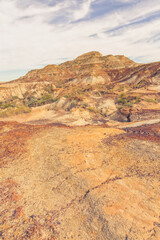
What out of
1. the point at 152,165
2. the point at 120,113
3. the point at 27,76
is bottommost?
the point at 120,113

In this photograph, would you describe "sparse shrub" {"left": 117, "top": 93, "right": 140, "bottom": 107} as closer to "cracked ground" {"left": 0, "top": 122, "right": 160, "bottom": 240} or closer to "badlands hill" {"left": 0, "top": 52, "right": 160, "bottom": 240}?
"badlands hill" {"left": 0, "top": 52, "right": 160, "bottom": 240}

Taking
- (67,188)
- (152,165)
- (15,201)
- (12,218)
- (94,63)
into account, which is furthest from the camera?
(94,63)

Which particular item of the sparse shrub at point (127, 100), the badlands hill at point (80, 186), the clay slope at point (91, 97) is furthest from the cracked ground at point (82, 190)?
the sparse shrub at point (127, 100)

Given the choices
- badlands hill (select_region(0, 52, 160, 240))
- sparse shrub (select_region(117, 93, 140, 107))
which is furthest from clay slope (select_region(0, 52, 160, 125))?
badlands hill (select_region(0, 52, 160, 240))

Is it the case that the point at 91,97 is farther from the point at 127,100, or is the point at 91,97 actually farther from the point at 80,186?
the point at 80,186

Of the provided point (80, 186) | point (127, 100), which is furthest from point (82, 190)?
point (127, 100)

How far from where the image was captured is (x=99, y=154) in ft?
25.7

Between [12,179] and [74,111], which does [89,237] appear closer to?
[12,179]

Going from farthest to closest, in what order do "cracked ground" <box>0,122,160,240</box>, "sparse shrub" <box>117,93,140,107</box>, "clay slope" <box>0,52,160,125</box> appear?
"sparse shrub" <box>117,93,140,107</box> → "clay slope" <box>0,52,160,125</box> → "cracked ground" <box>0,122,160,240</box>

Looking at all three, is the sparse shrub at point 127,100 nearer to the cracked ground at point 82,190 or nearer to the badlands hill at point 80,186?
the badlands hill at point 80,186

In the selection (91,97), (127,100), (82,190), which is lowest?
(127,100)

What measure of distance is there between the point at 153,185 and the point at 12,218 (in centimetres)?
552

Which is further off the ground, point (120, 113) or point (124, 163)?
point (124, 163)

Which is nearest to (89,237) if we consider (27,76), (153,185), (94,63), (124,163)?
(153,185)
